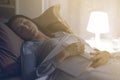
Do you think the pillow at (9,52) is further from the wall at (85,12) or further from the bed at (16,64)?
the wall at (85,12)

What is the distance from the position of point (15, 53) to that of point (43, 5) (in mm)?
986

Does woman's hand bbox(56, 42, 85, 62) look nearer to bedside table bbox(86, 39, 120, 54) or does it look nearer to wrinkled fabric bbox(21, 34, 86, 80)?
wrinkled fabric bbox(21, 34, 86, 80)

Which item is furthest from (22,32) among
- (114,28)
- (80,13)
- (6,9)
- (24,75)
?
(114,28)

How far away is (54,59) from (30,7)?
109cm

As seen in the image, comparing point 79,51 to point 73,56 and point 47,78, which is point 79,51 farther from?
point 47,78

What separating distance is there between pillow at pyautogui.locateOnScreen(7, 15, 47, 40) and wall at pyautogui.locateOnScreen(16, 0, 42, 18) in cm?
57

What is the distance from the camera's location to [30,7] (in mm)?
2732

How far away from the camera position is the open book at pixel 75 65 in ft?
5.53

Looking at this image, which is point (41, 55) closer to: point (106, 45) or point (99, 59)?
point (99, 59)

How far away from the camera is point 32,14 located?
275cm

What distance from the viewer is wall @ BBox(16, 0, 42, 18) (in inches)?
107

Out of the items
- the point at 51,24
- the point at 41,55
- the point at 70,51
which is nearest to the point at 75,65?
the point at 70,51

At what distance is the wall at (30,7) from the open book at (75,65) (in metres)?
1.07

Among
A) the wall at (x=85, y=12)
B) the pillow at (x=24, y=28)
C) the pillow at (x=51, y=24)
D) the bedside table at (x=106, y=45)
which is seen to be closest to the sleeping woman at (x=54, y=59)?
the pillow at (x=24, y=28)
